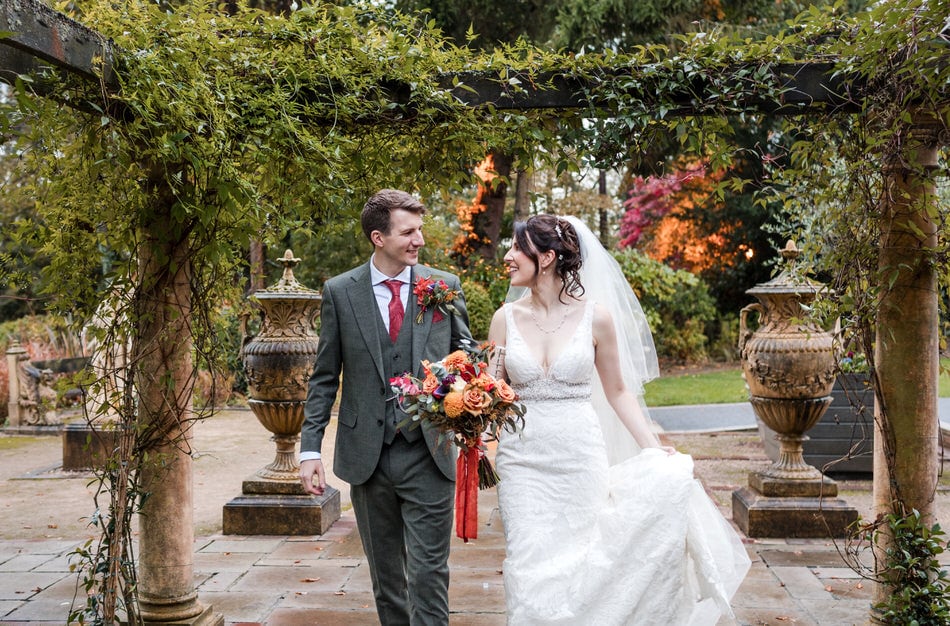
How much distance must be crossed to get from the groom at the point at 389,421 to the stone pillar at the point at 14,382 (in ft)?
32.4

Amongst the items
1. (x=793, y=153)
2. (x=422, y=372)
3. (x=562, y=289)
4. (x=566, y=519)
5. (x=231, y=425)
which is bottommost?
(x=231, y=425)

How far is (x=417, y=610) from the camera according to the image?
337cm

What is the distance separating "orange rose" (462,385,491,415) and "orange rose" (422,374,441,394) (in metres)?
0.11

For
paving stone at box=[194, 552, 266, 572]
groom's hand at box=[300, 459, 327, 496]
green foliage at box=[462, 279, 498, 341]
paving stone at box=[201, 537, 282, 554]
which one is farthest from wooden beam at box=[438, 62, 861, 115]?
green foliage at box=[462, 279, 498, 341]

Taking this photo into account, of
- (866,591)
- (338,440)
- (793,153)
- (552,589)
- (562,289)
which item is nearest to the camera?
(552,589)

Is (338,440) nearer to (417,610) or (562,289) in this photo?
(417,610)

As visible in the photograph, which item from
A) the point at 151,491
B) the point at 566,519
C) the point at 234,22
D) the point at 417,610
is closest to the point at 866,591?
the point at 566,519

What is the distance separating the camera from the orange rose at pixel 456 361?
3262 millimetres

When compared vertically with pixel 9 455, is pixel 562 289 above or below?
above

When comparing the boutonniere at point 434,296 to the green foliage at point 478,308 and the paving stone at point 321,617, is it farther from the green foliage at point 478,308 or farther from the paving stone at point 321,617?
the green foliage at point 478,308

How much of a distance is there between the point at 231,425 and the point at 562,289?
31.7 ft

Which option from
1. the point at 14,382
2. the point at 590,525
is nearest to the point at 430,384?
the point at 590,525

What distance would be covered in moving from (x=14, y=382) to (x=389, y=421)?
10208 millimetres

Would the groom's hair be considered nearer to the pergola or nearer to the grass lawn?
the pergola
